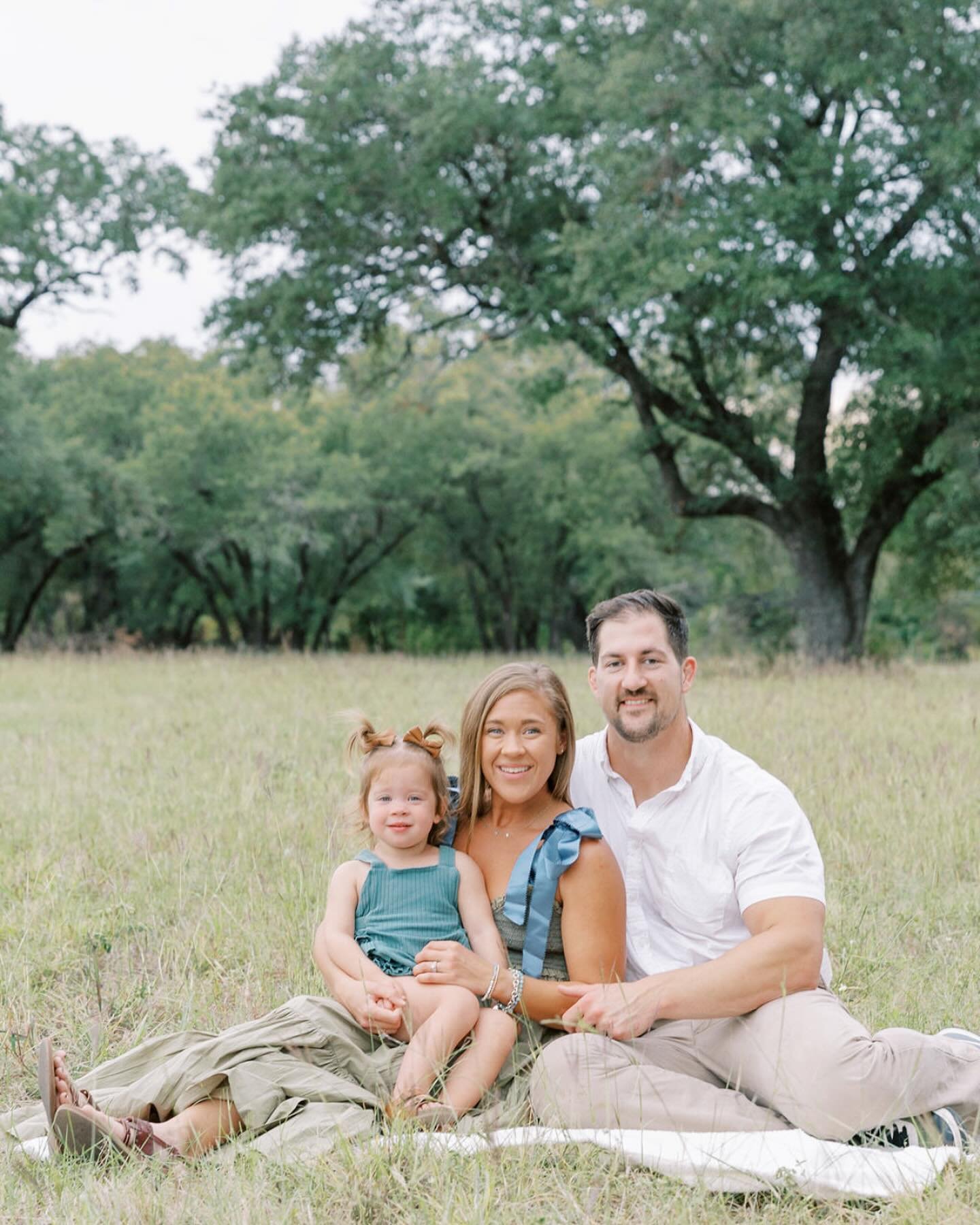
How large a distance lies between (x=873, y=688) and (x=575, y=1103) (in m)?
9.64

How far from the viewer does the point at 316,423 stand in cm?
3198

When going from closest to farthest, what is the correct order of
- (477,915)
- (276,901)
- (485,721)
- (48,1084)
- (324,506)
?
(48,1084), (477,915), (485,721), (276,901), (324,506)

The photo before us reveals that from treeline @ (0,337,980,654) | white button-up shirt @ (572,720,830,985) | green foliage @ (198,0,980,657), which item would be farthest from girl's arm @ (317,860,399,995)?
treeline @ (0,337,980,654)

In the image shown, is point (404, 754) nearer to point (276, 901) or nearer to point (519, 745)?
point (519, 745)

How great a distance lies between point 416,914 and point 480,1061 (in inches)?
19.4

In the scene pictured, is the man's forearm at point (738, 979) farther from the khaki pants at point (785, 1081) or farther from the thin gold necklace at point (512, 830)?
the thin gold necklace at point (512, 830)

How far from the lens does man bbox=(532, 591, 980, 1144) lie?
318 centimetres

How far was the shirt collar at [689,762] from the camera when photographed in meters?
3.66

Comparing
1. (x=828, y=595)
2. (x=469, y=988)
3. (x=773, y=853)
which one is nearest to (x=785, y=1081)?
(x=773, y=853)

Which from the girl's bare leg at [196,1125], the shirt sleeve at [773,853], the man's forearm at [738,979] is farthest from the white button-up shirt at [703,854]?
the girl's bare leg at [196,1125]

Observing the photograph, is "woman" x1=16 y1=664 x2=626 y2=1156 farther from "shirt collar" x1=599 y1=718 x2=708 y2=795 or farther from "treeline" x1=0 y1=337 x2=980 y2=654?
"treeline" x1=0 y1=337 x2=980 y2=654

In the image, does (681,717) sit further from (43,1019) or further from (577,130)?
(577,130)

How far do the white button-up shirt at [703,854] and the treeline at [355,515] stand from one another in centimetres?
1647

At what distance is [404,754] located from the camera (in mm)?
3783
